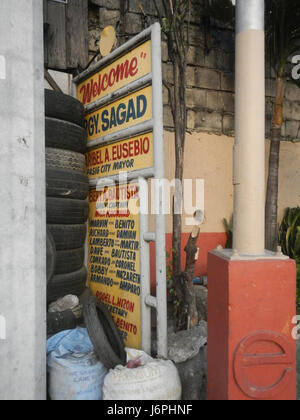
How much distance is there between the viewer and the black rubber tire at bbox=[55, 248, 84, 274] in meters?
3.51

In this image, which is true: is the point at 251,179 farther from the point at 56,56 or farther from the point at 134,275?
the point at 56,56

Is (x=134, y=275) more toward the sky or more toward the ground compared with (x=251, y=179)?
more toward the ground

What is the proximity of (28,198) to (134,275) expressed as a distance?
1310 mm

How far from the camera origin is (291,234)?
5543mm

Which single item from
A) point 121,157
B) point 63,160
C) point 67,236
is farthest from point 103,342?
point 63,160

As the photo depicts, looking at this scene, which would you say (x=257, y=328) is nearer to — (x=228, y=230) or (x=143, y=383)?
(x=143, y=383)

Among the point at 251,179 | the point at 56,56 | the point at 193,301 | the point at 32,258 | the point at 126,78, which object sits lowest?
the point at 193,301

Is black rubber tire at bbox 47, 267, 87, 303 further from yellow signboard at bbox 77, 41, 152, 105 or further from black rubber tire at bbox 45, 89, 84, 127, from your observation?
yellow signboard at bbox 77, 41, 152, 105

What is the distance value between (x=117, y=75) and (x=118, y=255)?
1.60 metres

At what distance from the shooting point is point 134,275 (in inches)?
129

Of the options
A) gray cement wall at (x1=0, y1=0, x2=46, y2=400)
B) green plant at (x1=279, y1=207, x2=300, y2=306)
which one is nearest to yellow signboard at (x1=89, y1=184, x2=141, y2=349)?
gray cement wall at (x1=0, y1=0, x2=46, y2=400)
